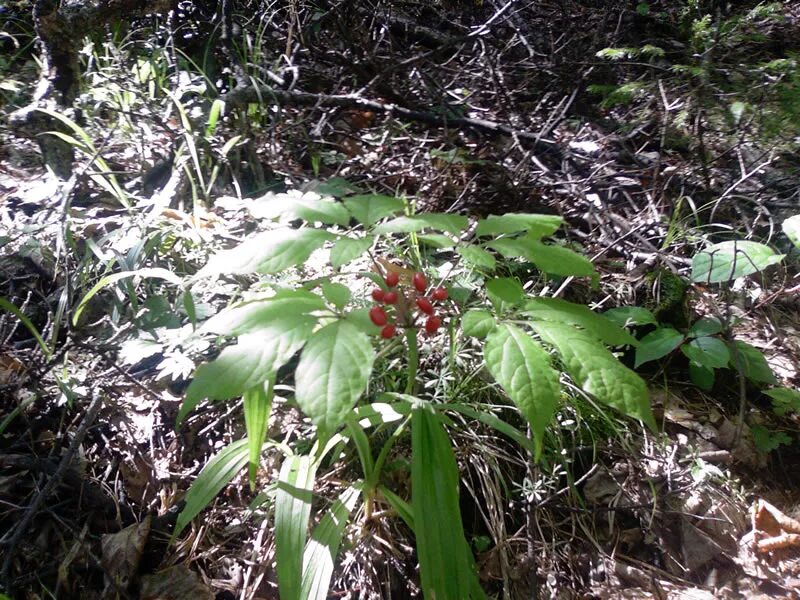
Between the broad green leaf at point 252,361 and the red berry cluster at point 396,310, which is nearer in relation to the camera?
the broad green leaf at point 252,361

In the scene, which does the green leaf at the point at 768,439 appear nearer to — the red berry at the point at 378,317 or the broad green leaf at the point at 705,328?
the broad green leaf at the point at 705,328

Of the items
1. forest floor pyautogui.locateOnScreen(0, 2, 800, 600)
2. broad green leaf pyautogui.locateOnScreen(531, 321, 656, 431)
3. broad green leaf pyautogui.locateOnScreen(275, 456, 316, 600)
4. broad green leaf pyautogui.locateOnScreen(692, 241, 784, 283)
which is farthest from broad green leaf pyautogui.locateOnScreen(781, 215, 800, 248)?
broad green leaf pyautogui.locateOnScreen(275, 456, 316, 600)

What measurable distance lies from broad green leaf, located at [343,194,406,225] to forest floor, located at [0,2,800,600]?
67 centimetres

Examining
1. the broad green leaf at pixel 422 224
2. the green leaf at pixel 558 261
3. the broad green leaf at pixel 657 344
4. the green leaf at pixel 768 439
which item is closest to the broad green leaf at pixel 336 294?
the broad green leaf at pixel 422 224

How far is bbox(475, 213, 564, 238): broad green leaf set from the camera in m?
0.94

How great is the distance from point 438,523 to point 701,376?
1.02 metres

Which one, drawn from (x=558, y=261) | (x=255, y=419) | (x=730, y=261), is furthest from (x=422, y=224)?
(x=730, y=261)

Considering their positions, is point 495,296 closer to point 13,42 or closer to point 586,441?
point 586,441

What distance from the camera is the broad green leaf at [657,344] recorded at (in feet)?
4.92

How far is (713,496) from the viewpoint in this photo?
1338 mm

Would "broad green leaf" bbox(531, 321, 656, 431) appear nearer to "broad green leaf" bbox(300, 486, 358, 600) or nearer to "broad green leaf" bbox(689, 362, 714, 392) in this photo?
"broad green leaf" bbox(300, 486, 358, 600)

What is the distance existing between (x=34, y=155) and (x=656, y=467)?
107 inches

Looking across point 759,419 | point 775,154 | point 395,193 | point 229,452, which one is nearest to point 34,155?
point 395,193

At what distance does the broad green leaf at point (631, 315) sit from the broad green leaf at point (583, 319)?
28.8 inches
